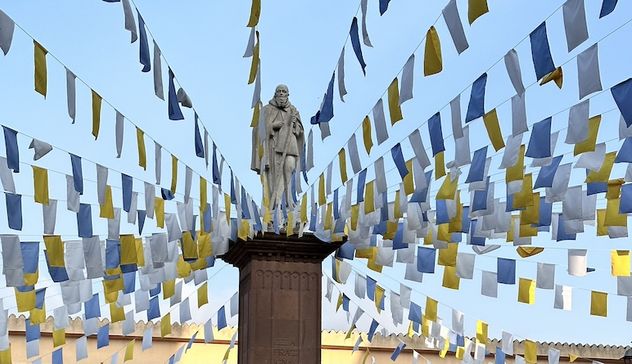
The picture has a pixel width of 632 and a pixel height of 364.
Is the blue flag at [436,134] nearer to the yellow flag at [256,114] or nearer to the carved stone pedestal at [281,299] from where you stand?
the yellow flag at [256,114]

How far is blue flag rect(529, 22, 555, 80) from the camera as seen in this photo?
270 inches

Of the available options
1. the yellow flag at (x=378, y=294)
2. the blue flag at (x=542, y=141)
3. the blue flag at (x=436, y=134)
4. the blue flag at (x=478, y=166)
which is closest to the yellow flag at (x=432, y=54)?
the blue flag at (x=542, y=141)

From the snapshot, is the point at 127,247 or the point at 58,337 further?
the point at 58,337

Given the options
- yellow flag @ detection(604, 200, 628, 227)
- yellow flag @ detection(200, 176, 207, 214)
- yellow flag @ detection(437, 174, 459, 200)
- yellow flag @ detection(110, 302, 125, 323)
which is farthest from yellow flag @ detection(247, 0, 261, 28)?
yellow flag @ detection(110, 302, 125, 323)

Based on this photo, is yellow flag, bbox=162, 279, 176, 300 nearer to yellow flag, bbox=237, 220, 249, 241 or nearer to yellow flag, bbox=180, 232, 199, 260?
yellow flag, bbox=180, 232, 199, 260

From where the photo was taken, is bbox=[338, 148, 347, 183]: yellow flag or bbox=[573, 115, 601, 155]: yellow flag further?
bbox=[338, 148, 347, 183]: yellow flag

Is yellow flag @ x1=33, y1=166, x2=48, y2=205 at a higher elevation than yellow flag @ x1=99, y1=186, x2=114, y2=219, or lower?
higher

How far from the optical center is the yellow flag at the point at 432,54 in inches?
279

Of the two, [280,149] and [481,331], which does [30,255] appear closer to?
[280,149]

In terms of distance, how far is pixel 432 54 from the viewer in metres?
7.12

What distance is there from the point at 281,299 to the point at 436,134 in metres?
3.71

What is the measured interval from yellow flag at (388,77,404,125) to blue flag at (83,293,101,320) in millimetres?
6162

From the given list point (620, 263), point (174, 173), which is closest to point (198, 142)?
point (174, 173)

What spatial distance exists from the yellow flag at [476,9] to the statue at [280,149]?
607 cm
